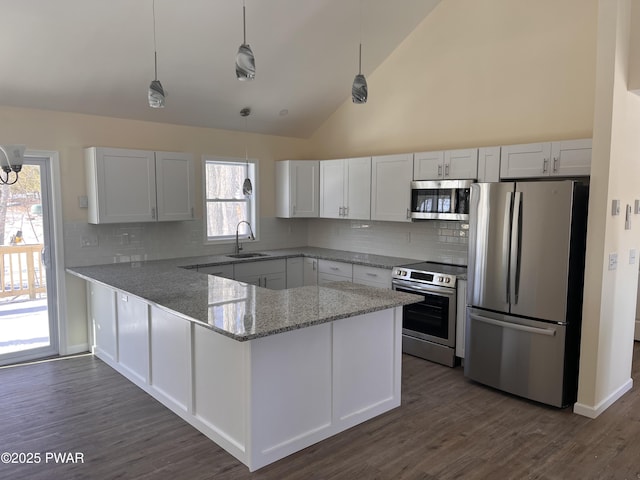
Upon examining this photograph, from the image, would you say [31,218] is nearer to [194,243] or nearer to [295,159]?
[194,243]

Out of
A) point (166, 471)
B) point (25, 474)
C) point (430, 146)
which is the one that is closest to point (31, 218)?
point (25, 474)

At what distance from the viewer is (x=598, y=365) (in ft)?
11.6

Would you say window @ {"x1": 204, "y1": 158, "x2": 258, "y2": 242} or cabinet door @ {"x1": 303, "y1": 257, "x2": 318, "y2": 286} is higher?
window @ {"x1": 204, "y1": 158, "x2": 258, "y2": 242}

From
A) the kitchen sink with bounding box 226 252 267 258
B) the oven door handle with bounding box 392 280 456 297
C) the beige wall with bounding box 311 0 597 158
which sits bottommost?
the oven door handle with bounding box 392 280 456 297

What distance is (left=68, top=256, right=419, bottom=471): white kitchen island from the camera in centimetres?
284

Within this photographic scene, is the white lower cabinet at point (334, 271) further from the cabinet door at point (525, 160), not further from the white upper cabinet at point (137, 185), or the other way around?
the cabinet door at point (525, 160)

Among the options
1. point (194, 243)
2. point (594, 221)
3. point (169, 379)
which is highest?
point (594, 221)

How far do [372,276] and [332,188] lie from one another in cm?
137

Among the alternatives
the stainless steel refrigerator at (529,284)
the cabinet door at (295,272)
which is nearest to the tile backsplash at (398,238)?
the cabinet door at (295,272)

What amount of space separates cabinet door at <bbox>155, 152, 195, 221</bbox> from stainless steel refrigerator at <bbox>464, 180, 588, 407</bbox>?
2988mm

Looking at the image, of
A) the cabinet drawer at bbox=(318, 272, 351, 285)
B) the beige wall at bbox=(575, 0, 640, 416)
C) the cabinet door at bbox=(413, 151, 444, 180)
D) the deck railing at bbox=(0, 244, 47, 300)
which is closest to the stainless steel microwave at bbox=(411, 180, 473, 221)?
the cabinet door at bbox=(413, 151, 444, 180)

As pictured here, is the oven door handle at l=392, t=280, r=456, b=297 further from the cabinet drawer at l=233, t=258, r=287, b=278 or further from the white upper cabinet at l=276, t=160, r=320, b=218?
the white upper cabinet at l=276, t=160, r=320, b=218

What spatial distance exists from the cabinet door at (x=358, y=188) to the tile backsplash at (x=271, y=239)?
14.3 inches

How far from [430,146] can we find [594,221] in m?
2.22
